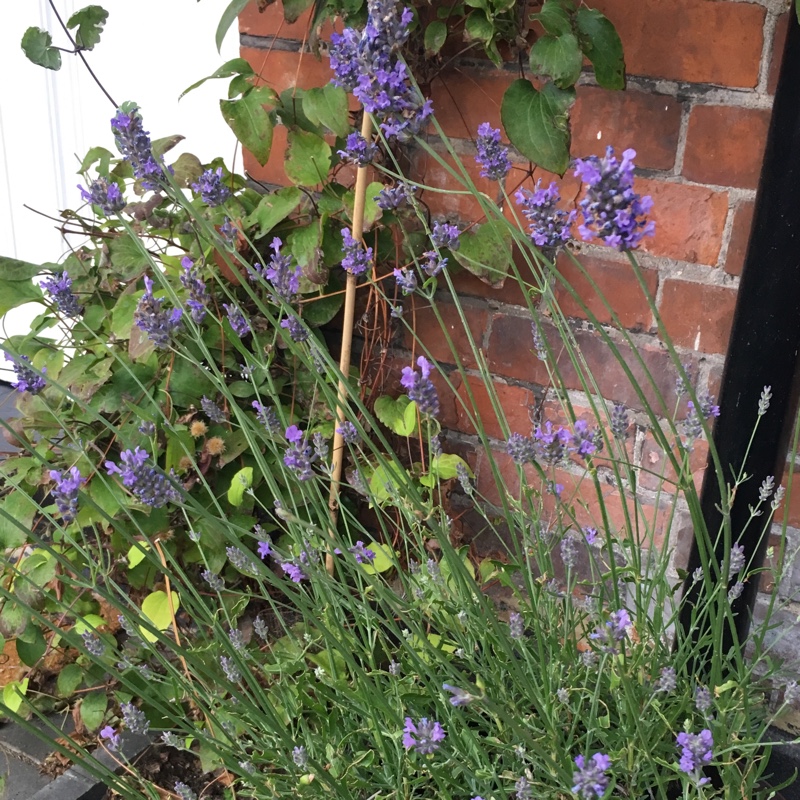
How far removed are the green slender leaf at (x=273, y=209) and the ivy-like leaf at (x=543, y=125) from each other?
35 cm

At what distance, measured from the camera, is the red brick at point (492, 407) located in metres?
1.24

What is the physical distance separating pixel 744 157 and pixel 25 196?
6.27ft

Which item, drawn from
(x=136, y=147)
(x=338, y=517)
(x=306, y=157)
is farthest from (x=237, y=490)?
(x=136, y=147)

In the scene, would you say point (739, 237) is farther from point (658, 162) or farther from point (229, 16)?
point (229, 16)

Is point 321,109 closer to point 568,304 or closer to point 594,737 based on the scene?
point 568,304

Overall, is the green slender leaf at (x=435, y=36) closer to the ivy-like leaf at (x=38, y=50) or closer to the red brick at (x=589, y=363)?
the red brick at (x=589, y=363)

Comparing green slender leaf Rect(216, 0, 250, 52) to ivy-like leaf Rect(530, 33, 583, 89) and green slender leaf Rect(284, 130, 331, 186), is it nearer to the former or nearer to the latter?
green slender leaf Rect(284, 130, 331, 186)

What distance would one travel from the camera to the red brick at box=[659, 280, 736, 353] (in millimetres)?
1047

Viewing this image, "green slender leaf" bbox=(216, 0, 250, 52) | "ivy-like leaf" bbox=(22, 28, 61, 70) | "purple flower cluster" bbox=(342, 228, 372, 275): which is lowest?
"purple flower cluster" bbox=(342, 228, 372, 275)

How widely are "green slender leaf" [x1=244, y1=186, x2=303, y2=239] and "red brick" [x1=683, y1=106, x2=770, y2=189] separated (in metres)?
0.54

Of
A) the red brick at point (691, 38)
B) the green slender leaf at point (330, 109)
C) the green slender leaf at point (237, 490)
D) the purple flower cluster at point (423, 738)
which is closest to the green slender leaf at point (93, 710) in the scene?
the green slender leaf at point (237, 490)

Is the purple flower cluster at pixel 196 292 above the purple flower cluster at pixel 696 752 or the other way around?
above

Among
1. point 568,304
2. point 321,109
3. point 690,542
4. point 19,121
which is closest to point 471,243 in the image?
point 568,304

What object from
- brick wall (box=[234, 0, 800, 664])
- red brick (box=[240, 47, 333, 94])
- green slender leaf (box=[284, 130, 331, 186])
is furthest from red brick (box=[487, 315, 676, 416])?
red brick (box=[240, 47, 333, 94])
